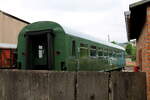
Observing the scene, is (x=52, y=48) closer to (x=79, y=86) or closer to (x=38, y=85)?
(x=38, y=85)

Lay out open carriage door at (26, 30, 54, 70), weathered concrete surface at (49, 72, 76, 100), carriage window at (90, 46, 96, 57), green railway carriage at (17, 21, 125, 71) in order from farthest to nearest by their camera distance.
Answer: carriage window at (90, 46, 96, 57) → open carriage door at (26, 30, 54, 70) → green railway carriage at (17, 21, 125, 71) → weathered concrete surface at (49, 72, 76, 100)

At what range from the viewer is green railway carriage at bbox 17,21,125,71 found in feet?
26.2

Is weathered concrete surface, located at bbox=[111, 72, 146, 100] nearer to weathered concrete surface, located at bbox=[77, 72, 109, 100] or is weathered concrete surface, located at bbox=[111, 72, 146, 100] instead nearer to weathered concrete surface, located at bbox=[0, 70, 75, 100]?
weathered concrete surface, located at bbox=[77, 72, 109, 100]

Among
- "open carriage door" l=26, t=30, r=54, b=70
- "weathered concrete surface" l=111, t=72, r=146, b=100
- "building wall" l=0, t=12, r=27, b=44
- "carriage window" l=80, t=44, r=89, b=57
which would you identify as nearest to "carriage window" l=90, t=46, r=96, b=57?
"carriage window" l=80, t=44, r=89, b=57

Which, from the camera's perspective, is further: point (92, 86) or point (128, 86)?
point (128, 86)

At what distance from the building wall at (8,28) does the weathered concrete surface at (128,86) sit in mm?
23295

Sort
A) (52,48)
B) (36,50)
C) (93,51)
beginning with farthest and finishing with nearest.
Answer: (93,51), (36,50), (52,48)

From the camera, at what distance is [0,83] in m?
4.18

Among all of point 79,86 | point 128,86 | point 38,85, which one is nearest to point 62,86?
point 79,86

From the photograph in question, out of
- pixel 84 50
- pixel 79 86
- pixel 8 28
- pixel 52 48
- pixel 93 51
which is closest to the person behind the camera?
pixel 79 86

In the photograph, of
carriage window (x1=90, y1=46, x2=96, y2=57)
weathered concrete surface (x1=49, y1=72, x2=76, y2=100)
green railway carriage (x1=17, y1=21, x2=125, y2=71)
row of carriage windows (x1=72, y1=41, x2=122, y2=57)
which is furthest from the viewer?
carriage window (x1=90, y1=46, x2=96, y2=57)

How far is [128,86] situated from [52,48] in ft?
15.6

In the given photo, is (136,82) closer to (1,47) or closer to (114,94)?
(114,94)

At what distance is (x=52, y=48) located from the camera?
8.12 meters
